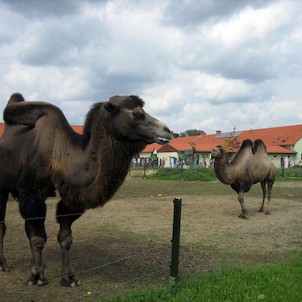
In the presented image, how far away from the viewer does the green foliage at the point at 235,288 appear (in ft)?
16.8

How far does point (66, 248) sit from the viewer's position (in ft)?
20.4

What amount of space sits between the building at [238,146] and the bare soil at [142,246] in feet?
149

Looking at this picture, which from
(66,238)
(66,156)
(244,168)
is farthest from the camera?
(244,168)

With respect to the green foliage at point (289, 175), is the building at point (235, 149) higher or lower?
higher

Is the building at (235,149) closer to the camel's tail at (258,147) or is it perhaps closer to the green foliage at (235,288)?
the camel's tail at (258,147)

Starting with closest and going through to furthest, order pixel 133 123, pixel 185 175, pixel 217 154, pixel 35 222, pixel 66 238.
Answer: pixel 133 123, pixel 35 222, pixel 66 238, pixel 217 154, pixel 185 175

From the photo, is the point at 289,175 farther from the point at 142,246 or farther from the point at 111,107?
the point at 111,107

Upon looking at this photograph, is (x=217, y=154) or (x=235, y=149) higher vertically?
(x=235, y=149)

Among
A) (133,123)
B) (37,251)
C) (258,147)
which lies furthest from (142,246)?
(258,147)

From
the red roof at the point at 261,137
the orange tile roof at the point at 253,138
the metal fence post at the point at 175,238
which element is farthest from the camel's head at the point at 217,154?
the orange tile roof at the point at 253,138

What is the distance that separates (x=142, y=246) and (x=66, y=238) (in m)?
2.69

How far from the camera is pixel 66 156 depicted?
227 inches

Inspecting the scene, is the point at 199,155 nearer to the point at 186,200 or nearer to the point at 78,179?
the point at 186,200

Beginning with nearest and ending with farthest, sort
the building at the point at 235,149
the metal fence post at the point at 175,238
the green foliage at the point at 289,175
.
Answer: the metal fence post at the point at 175,238, the green foliage at the point at 289,175, the building at the point at 235,149
